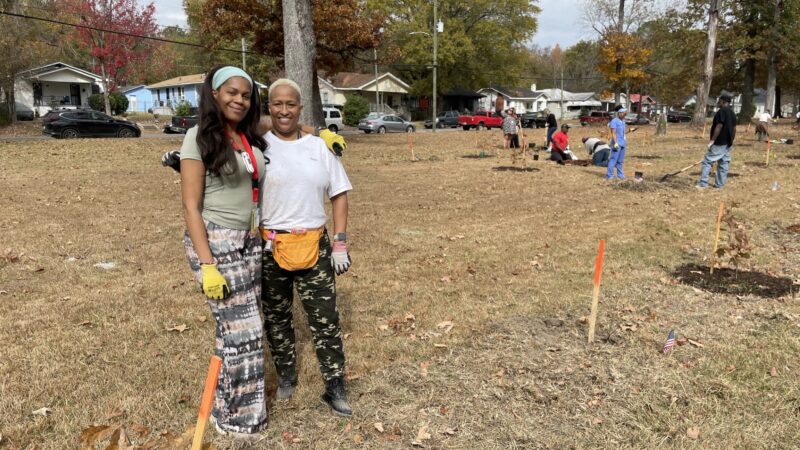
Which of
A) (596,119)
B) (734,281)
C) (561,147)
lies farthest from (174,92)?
(734,281)

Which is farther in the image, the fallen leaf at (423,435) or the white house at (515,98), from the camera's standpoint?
the white house at (515,98)

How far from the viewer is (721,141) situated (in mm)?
10992

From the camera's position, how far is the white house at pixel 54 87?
4128 cm

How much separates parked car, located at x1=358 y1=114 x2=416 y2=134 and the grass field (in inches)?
1100

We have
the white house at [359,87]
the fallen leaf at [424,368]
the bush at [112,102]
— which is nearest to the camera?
the fallen leaf at [424,368]

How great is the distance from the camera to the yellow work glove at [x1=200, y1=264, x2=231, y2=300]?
2611mm

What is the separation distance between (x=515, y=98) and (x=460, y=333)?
262 ft

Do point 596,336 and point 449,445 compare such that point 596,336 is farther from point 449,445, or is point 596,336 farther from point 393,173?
point 393,173

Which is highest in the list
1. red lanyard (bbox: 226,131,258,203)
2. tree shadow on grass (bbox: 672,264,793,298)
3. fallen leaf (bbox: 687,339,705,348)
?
red lanyard (bbox: 226,131,258,203)

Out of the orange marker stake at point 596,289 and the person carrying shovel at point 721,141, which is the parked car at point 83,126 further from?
the orange marker stake at point 596,289

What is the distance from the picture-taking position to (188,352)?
4141mm

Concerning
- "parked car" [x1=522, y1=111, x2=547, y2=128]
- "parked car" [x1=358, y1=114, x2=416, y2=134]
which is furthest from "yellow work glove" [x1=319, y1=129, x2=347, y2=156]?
"parked car" [x1=522, y1=111, x2=547, y2=128]

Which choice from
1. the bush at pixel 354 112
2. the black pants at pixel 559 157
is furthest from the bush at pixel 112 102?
the black pants at pixel 559 157

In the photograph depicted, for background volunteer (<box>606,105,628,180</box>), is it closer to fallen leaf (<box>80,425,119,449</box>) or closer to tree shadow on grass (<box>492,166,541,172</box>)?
tree shadow on grass (<box>492,166,541,172</box>)
